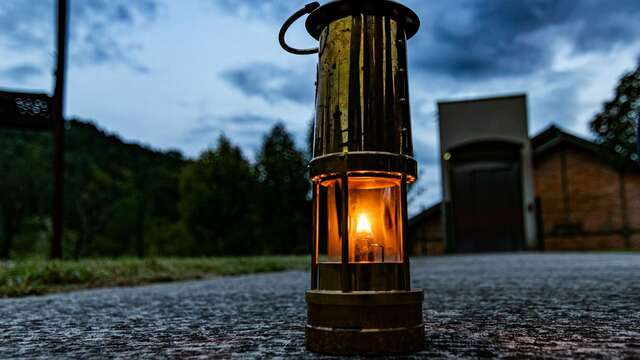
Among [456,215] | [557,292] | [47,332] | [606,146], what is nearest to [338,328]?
[47,332]

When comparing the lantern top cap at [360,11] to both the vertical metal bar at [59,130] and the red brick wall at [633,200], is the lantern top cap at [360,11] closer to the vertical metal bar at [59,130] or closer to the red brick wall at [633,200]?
the vertical metal bar at [59,130]

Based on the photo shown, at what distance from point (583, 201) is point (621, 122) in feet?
11.5

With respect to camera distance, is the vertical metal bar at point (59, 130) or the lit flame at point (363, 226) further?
the vertical metal bar at point (59, 130)

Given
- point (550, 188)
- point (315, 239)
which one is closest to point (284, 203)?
point (550, 188)

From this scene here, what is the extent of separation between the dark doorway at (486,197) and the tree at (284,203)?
299 inches

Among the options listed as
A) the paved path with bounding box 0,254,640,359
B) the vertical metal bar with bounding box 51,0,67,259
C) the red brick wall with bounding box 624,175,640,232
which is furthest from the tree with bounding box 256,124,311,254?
the paved path with bounding box 0,254,640,359

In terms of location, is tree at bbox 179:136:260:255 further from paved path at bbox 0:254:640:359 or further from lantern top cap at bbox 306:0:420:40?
lantern top cap at bbox 306:0:420:40

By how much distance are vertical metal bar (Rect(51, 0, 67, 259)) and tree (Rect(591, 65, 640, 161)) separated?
17198 millimetres

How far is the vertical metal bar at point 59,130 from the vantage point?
7.29 meters

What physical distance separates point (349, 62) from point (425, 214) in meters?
19.2

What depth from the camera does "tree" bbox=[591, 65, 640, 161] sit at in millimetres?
16922

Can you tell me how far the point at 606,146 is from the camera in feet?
59.0

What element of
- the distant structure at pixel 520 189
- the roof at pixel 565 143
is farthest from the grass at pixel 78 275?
the roof at pixel 565 143

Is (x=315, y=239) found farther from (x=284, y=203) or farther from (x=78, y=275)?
(x=284, y=203)
